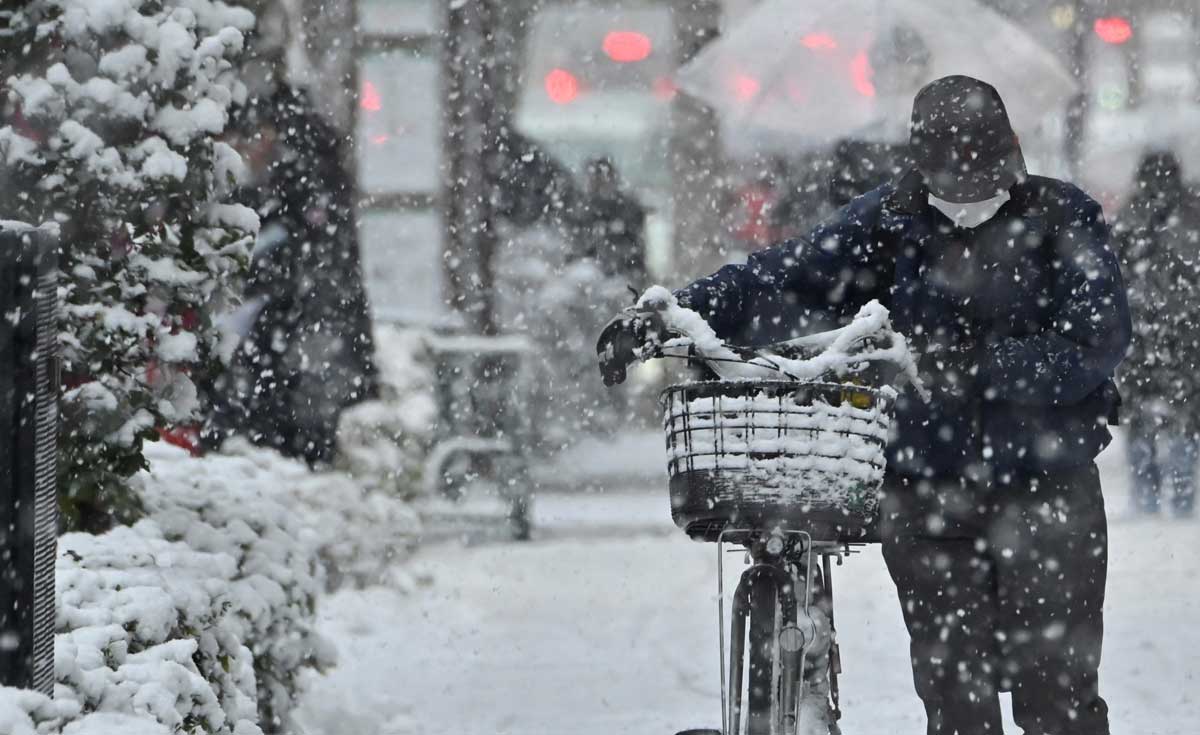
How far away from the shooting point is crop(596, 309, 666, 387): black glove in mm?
3379

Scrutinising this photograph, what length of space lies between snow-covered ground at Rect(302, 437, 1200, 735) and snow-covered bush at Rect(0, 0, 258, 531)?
161 cm

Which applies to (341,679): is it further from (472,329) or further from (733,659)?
(472,329)

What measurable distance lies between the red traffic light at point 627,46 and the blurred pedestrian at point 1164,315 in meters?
10.7

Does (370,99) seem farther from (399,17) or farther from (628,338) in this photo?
(628,338)

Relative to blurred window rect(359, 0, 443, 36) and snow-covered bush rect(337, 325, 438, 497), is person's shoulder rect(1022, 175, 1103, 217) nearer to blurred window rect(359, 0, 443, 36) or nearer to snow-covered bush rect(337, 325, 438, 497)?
snow-covered bush rect(337, 325, 438, 497)

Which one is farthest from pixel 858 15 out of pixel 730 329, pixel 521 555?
pixel 730 329

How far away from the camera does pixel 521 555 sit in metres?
11.2

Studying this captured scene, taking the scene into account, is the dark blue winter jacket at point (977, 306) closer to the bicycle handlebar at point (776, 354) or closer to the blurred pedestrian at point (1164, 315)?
the bicycle handlebar at point (776, 354)

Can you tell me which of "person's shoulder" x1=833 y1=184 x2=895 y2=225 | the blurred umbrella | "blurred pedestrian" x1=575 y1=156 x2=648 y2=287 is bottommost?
"person's shoulder" x1=833 y1=184 x2=895 y2=225

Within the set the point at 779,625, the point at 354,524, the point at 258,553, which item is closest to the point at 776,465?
the point at 779,625

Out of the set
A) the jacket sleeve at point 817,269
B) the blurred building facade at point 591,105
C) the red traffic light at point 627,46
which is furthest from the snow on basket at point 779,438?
the red traffic light at point 627,46

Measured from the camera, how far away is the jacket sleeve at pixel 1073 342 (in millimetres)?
3727

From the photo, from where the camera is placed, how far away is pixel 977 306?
159 inches

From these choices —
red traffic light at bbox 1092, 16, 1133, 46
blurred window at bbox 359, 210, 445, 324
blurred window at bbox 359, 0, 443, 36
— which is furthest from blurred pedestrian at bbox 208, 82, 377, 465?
red traffic light at bbox 1092, 16, 1133, 46
